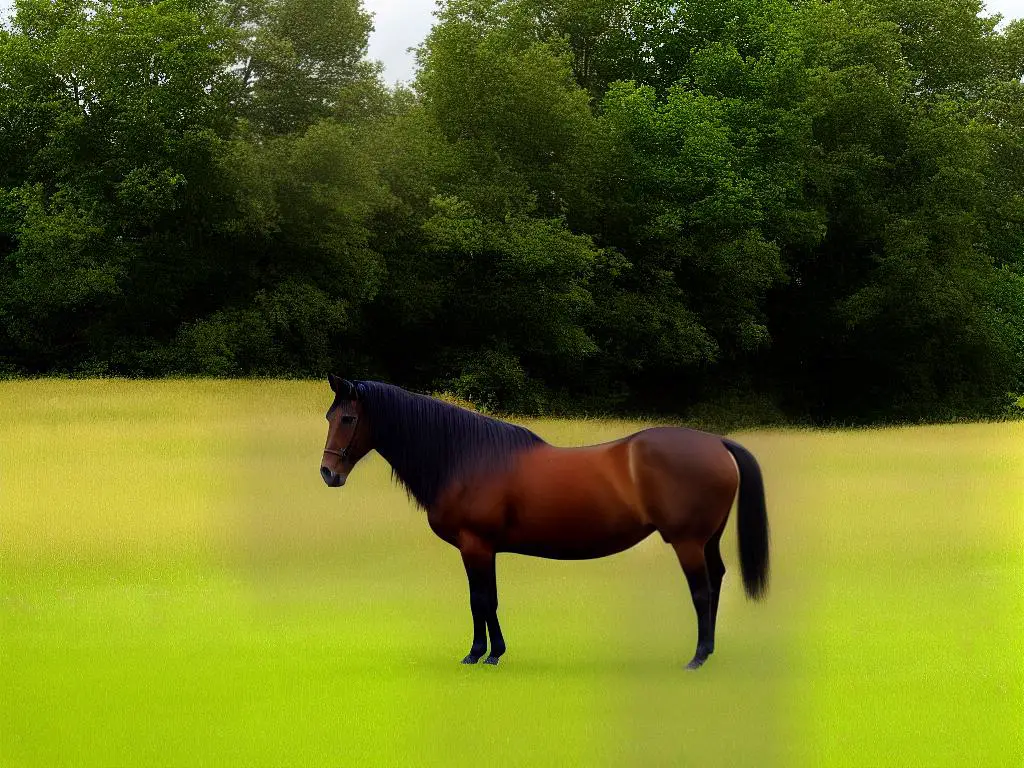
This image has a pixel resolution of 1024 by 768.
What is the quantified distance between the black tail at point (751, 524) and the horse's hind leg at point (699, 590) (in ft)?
1.96

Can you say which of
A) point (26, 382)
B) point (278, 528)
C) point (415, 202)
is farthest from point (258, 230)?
point (278, 528)

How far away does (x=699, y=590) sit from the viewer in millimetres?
9852

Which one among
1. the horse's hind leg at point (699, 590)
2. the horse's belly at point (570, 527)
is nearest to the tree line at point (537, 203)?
the horse's belly at point (570, 527)

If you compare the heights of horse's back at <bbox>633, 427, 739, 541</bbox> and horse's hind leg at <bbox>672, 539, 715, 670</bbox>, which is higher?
horse's back at <bbox>633, 427, 739, 541</bbox>

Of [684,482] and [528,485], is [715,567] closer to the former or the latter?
[684,482]

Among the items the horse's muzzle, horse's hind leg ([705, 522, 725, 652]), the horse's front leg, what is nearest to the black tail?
horse's hind leg ([705, 522, 725, 652])

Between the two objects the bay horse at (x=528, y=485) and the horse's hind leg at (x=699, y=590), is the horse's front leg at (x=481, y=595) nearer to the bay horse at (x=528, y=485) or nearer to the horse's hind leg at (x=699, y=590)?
the bay horse at (x=528, y=485)

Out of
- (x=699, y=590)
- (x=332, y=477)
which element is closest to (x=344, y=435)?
(x=332, y=477)

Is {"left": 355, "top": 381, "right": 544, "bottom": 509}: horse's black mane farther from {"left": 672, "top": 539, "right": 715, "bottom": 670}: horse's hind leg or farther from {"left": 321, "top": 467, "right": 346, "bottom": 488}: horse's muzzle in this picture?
{"left": 672, "top": 539, "right": 715, "bottom": 670}: horse's hind leg

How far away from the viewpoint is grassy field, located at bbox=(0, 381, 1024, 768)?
8602 mm

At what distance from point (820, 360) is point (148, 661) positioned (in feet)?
161

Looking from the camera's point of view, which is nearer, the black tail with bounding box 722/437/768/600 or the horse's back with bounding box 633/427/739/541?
the horse's back with bounding box 633/427/739/541

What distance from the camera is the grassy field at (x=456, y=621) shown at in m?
8.60

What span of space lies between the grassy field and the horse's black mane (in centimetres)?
139
